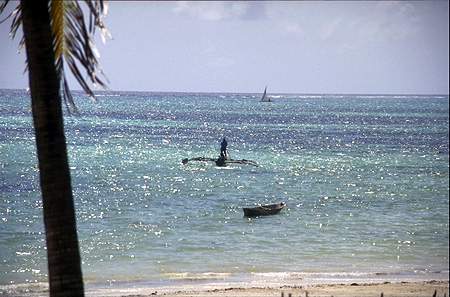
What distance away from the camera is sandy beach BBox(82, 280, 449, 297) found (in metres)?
16.9

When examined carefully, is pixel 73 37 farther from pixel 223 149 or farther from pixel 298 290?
pixel 223 149

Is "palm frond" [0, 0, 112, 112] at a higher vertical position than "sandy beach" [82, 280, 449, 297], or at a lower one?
higher

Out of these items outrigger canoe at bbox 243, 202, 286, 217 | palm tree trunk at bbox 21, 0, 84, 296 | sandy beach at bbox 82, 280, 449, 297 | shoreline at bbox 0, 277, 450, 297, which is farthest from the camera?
outrigger canoe at bbox 243, 202, 286, 217

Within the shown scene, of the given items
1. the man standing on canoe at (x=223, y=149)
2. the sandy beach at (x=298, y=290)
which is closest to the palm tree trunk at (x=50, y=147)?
the sandy beach at (x=298, y=290)

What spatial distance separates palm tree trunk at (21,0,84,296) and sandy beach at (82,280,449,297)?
1095 cm

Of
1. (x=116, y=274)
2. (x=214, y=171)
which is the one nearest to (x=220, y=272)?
(x=116, y=274)

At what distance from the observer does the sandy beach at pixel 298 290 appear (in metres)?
16.9

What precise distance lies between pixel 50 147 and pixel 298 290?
41.0ft

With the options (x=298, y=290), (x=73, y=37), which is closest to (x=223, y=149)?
(x=298, y=290)

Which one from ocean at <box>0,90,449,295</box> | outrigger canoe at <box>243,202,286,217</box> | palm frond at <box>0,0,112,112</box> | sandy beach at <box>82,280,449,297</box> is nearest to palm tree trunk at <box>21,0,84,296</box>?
palm frond at <box>0,0,112,112</box>

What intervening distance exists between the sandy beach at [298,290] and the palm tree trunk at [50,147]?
1095cm

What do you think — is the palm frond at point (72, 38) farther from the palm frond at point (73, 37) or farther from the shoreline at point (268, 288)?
the shoreline at point (268, 288)

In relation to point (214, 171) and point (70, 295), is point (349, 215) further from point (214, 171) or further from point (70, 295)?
point (70, 295)

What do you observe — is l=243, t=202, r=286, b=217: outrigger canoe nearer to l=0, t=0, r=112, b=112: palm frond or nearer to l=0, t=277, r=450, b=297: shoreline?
l=0, t=277, r=450, b=297: shoreline
